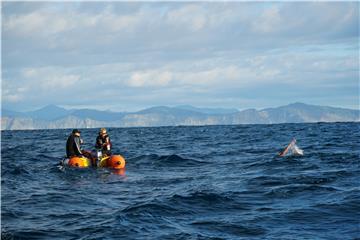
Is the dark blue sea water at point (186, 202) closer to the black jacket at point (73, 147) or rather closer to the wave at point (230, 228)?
the wave at point (230, 228)

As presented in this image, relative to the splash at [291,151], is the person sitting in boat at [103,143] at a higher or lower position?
higher

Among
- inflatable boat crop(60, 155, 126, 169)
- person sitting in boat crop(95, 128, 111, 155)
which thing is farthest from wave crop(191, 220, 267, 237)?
person sitting in boat crop(95, 128, 111, 155)

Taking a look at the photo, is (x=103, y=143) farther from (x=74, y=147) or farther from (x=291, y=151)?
(x=291, y=151)

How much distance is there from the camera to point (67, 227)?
38.3 feet

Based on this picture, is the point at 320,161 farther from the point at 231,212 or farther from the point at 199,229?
the point at 199,229

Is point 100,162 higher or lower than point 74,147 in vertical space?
lower

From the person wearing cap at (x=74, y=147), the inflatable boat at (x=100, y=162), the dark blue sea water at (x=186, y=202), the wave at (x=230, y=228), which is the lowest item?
the wave at (x=230, y=228)

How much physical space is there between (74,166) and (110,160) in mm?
1729

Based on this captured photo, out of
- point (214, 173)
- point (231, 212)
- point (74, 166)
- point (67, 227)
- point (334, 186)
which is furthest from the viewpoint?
point (74, 166)

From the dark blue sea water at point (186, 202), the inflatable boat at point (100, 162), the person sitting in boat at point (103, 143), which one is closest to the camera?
Result: the dark blue sea water at point (186, 202)

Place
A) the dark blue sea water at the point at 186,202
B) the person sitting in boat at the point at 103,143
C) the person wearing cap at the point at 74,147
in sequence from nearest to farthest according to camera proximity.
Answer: the dark blue sea water at the point at 186,202 → the person wearing cap at the point at 74,147 → the person sitting in boat at the point at 103,143

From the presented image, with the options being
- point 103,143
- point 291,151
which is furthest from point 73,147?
point 291,151

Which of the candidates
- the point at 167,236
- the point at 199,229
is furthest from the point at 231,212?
the point at 167,236

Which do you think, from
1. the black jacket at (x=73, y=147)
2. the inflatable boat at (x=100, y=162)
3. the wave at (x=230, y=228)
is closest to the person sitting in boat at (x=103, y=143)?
the inflatable boat at (x=100, y=162)
